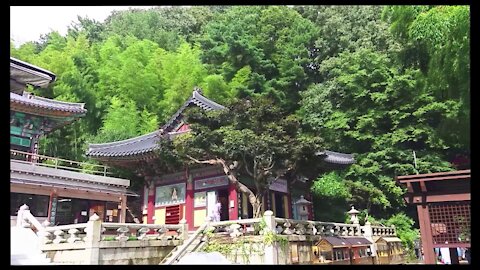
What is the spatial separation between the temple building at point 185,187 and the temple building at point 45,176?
4.67 ft

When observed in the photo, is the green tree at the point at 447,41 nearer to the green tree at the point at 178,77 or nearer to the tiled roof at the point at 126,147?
the tiled roof at the point at 126,147

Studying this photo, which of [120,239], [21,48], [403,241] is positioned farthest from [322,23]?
[120,239]

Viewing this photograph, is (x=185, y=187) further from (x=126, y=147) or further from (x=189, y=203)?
(x=126, y=147)

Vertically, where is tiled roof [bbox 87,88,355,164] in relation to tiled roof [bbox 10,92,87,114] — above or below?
below

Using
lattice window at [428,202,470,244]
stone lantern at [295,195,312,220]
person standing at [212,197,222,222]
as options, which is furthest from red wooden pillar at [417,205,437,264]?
stone lantern at [295,195,312,220]

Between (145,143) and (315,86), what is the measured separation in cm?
1577

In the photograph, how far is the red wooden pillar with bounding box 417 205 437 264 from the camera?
431 inches

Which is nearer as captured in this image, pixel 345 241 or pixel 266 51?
pixel 345 241

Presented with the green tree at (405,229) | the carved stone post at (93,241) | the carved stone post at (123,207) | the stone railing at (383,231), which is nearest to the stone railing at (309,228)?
the stone railing at (383,231)

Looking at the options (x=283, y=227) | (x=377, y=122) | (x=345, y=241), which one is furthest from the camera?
(x=377, y=122)

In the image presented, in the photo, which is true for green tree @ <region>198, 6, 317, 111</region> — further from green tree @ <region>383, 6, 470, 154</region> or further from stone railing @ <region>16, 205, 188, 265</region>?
stone railing @ <region>16, 205, 188, 265</region>

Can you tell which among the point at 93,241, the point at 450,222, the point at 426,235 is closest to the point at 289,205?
the point at 426,235

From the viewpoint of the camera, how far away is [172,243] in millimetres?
12594

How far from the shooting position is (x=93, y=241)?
10.4 m
